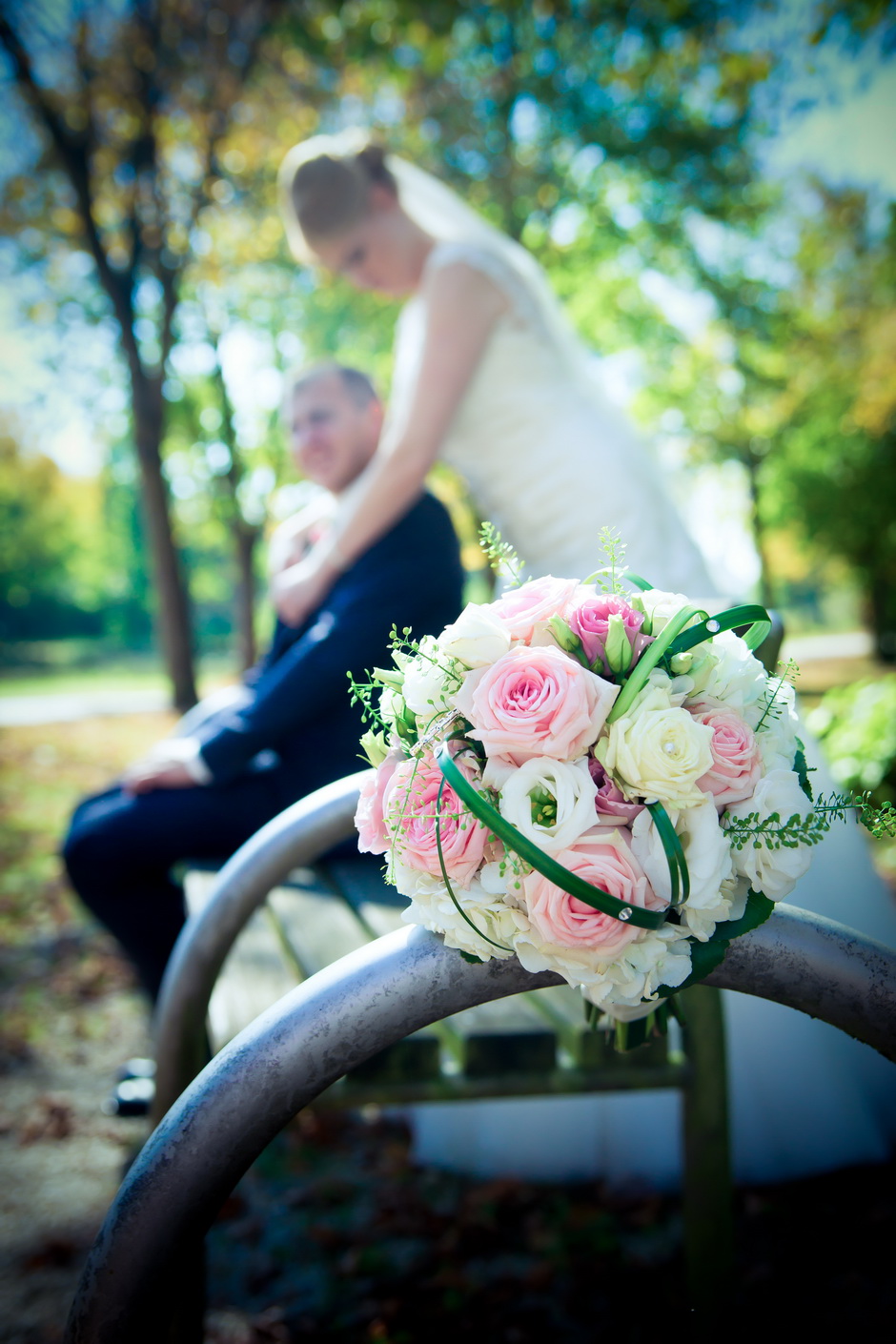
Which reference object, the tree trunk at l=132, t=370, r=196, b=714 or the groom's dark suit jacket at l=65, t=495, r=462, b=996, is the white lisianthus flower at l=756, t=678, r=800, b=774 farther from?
the tree trunk at l=132, t=370, r=196, b=714

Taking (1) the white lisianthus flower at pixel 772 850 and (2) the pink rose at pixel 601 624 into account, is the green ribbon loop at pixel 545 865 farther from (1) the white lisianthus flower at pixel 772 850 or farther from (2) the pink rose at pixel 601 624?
(2) the pink rose at pixel 601 624

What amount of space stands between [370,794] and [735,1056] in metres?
1.82

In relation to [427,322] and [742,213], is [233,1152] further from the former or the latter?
[742,213]

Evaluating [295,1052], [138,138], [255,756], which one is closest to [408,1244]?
[255,756]

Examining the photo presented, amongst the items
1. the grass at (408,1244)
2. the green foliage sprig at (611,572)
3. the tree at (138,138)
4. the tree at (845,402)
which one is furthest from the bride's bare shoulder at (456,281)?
the tree at (845,402)

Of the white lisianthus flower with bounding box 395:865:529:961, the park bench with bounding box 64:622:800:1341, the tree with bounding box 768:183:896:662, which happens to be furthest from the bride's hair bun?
the tree with bounding box 768:183:896:662

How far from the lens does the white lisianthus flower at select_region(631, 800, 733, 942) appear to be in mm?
769

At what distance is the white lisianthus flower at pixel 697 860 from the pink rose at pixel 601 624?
17 centimetres

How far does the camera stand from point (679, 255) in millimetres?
13672

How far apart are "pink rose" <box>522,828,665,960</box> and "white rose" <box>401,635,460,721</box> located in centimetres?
20

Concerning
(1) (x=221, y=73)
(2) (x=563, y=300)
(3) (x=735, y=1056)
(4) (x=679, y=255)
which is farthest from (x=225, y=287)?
(3) (x=735, y=1056)

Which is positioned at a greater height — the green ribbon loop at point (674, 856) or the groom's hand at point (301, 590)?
the groom's hand at point (301, 590)

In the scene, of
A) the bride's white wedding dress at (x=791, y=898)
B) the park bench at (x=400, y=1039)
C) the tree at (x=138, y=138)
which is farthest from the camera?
the tree at (x=138, y=138)

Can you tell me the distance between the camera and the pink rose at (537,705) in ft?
2.56
